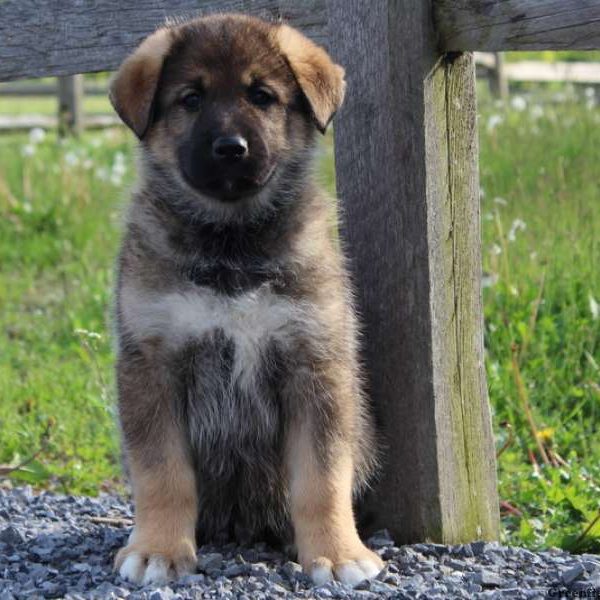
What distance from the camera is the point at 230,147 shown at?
3195 mm

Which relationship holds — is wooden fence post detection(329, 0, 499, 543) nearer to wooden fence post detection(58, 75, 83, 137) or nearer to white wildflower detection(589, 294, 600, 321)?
white wildflower detection(589, 294, 600, 321)

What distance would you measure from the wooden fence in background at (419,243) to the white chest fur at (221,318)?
1.30ft

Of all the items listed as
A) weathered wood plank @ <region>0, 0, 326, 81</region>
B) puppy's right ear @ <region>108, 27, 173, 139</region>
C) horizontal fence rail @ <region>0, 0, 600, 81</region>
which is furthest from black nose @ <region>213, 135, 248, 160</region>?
weathered wood plank @ <region>0, 0, 326, 81</region>

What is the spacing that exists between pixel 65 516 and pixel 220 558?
0.85 m

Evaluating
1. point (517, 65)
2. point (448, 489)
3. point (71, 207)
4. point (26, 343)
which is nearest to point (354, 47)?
point (448, 489)

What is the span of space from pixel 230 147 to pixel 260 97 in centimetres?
27

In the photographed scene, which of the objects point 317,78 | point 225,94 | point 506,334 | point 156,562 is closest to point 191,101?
point 225,94

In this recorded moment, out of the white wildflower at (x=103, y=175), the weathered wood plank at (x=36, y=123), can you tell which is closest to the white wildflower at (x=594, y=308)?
the white wildflower at (x=103, y=175)

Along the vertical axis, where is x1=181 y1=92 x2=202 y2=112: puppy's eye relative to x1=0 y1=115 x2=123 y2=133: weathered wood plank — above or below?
below

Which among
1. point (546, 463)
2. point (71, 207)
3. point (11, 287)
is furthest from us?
point (71, 207)

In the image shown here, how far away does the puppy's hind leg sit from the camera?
3.17m

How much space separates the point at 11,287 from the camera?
7.25 m

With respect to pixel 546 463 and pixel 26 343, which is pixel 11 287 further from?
pixel 546 463

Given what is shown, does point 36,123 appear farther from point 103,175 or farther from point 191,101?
point 191,101
